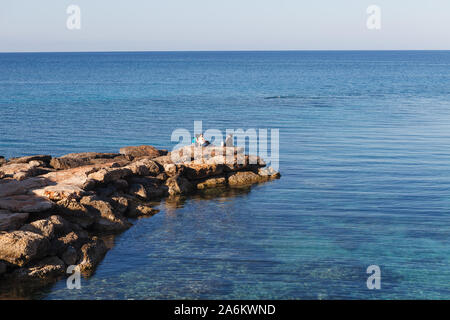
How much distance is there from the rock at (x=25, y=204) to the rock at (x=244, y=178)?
40.9 ft

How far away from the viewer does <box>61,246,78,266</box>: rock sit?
70.0 feet

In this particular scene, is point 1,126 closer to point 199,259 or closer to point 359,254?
point 199,259

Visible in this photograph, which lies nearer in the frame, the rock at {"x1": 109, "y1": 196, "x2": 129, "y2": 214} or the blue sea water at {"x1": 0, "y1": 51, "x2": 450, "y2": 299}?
the blue sea water at {"x1": 0, "y1": 51, "x2": 450, "y2": 299}

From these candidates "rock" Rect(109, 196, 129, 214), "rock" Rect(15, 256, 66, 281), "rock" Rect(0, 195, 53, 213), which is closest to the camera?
"rock" Rect(15, 256, 66, 281)

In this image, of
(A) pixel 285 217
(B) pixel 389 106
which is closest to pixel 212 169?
(A) pixel 285 217

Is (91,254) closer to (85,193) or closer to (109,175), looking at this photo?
(85,193)

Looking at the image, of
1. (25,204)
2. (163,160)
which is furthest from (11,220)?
→ (163,160)

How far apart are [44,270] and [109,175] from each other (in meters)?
9.48

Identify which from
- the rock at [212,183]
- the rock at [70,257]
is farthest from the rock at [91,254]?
the rock at [212,183]

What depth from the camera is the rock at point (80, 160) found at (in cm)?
3194

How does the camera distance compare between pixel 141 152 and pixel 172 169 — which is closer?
pixel 172 169

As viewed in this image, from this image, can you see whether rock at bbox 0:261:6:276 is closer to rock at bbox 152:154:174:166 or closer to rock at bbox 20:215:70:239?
rock at bbox 20:215:70:239

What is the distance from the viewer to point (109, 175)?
29.3 metres

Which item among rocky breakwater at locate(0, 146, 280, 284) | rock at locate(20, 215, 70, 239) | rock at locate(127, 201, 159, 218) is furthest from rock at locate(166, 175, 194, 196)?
rock at locate(20, 215, 70, 239)
